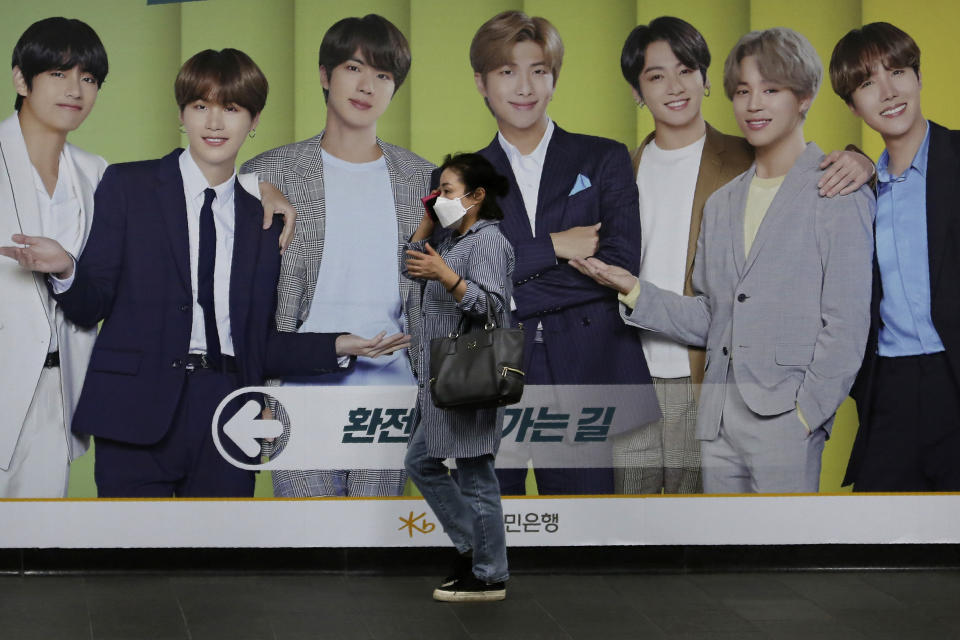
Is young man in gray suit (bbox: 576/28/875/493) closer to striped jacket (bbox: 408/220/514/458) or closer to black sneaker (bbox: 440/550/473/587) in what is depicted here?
striped jacket (bbox: 408/220/514/458)

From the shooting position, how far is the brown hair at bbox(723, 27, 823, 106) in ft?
16.0

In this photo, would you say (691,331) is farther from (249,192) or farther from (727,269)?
(249,192)

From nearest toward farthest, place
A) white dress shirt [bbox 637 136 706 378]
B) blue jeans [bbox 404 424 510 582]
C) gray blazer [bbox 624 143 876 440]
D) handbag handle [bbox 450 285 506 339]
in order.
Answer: handbag handle [bbox 450 285 506 339]
blue jeans [bbox 404 424 510 582]
gray blazer [bbox 624 143 876 440]
white dress shirt [bbox 637 136 706 378]

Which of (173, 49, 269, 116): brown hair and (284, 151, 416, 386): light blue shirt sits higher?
(173, 49, 269, 116): brown hair

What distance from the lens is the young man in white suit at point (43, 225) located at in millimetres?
4777

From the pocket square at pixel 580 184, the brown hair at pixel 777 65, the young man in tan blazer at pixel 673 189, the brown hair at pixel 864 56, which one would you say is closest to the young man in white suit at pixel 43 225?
the pocket square at pixel 580 184

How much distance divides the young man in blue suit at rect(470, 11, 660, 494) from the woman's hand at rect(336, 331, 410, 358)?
54 cm

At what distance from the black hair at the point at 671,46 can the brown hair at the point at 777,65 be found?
4.5 inches

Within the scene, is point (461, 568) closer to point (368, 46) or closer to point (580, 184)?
point (580, 184)

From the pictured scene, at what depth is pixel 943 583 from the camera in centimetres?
468

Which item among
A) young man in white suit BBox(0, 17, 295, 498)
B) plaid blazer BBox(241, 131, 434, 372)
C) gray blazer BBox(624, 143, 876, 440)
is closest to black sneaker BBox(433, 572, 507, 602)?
plaid blazer BBox(241, 131, 434, 372)

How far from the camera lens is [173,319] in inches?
188

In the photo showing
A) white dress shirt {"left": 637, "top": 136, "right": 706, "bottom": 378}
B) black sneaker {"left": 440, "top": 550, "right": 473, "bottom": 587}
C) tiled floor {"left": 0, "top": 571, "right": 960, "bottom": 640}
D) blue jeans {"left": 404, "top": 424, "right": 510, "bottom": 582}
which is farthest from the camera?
white dress shirt {"left": 637, "top": 136, "right": 706, "bottom": 378}

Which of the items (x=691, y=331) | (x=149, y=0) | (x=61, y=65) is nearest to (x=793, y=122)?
(x=691, y=331)
